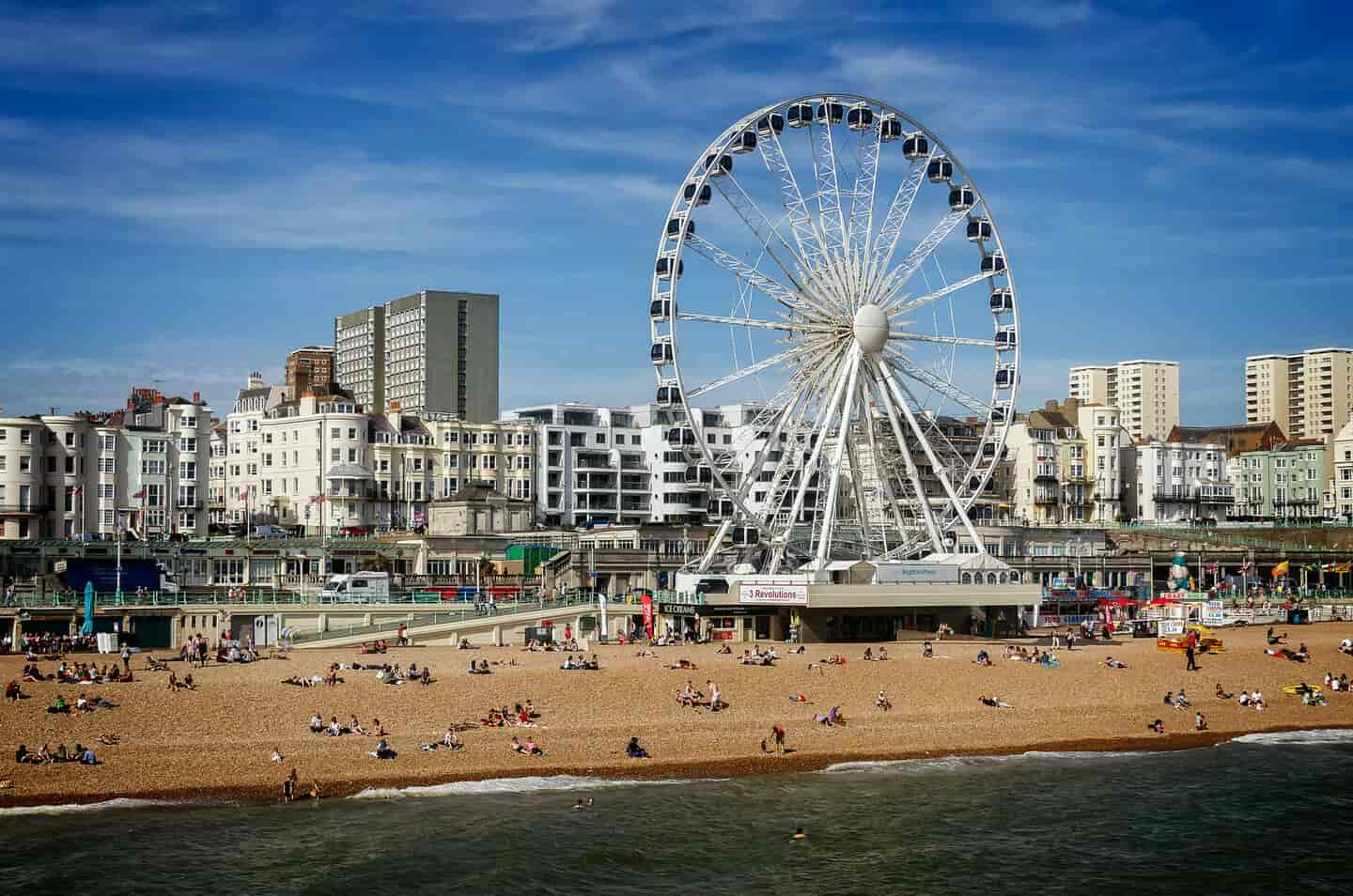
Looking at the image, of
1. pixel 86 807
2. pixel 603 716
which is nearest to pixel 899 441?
pixel 603 716

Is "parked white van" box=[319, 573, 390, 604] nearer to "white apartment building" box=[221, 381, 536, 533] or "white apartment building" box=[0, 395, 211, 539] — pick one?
"white apartment building" box=[0, 395, 211, 539]

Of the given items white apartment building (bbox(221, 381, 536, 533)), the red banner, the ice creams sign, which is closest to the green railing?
the red banner

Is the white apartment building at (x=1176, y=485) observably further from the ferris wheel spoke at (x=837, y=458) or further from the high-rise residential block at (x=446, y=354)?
the ferris wheel spoke at (x=837, y=458)

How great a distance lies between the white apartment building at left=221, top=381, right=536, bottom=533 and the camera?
334 feet

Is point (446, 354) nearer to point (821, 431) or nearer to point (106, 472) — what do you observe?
point (106, 472)

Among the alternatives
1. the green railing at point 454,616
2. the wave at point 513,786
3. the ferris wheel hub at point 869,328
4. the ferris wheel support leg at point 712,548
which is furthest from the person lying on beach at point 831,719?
the ferris wheel hub at point 869,328

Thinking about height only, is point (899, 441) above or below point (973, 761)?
above

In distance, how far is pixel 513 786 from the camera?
40.1m

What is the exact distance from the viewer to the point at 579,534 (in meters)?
90.9

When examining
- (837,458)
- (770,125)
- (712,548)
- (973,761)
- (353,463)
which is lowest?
(973,761)

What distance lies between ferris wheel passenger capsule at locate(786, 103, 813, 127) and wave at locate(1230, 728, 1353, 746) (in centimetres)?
2938

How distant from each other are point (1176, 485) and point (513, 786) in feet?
347

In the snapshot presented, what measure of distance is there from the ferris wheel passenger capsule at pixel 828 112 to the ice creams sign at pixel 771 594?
757 inches

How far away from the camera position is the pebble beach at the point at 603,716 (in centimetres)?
3997
